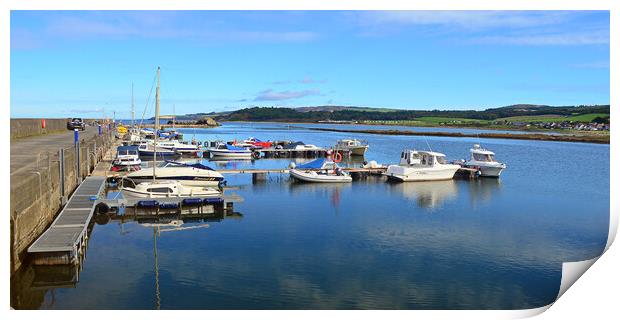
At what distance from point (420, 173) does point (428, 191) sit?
13.2 feet

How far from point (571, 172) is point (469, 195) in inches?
679

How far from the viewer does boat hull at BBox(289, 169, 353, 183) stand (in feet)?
109

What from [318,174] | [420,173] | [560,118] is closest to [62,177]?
[318,174]

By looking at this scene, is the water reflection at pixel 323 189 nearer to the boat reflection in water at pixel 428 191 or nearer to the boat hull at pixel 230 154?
the boat reflection in water at pixel 428 191

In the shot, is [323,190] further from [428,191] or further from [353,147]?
[353,147]

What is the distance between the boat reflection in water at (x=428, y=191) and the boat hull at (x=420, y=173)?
37 cm

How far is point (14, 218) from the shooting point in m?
13.1

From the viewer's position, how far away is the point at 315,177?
3309cm

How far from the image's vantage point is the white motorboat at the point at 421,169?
35250 millimetres

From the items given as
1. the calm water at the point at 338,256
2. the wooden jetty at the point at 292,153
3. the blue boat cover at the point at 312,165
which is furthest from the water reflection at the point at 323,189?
the wooden jetty at the point at 292,153

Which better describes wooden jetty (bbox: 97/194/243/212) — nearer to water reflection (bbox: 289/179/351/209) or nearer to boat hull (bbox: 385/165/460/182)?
water reflection (bbox: 289/179/351/209)

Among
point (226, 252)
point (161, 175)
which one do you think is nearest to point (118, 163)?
point (161, 175)

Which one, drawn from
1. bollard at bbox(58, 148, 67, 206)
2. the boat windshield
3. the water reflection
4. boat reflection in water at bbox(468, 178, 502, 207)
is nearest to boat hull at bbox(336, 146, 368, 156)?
the boat windshield
